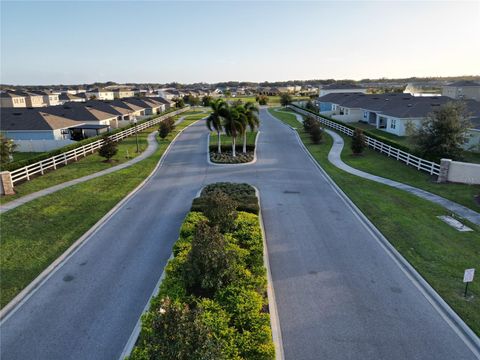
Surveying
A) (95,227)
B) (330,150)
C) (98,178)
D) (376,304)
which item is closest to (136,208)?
(95,227)

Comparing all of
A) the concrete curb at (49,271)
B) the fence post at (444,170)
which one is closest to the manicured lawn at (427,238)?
the fence post at (444,170)

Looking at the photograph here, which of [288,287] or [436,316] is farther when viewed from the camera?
[288,287]

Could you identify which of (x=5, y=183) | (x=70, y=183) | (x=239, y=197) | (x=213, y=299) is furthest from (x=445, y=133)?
(x=5, y=183)

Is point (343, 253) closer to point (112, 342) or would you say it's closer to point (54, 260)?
point (112, 342)

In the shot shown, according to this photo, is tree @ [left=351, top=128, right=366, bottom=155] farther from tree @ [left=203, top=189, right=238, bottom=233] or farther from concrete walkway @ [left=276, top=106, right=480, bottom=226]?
tree @ [left=203, top=189, right=238, bottom=233]

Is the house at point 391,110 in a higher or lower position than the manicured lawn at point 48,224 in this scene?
higher

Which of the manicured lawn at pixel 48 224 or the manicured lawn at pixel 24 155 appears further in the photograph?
the manicured lawn at pixel 24 155

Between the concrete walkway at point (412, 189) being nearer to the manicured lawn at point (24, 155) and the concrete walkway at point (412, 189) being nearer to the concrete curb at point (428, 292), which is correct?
the concrete curb at point (428, 292)
